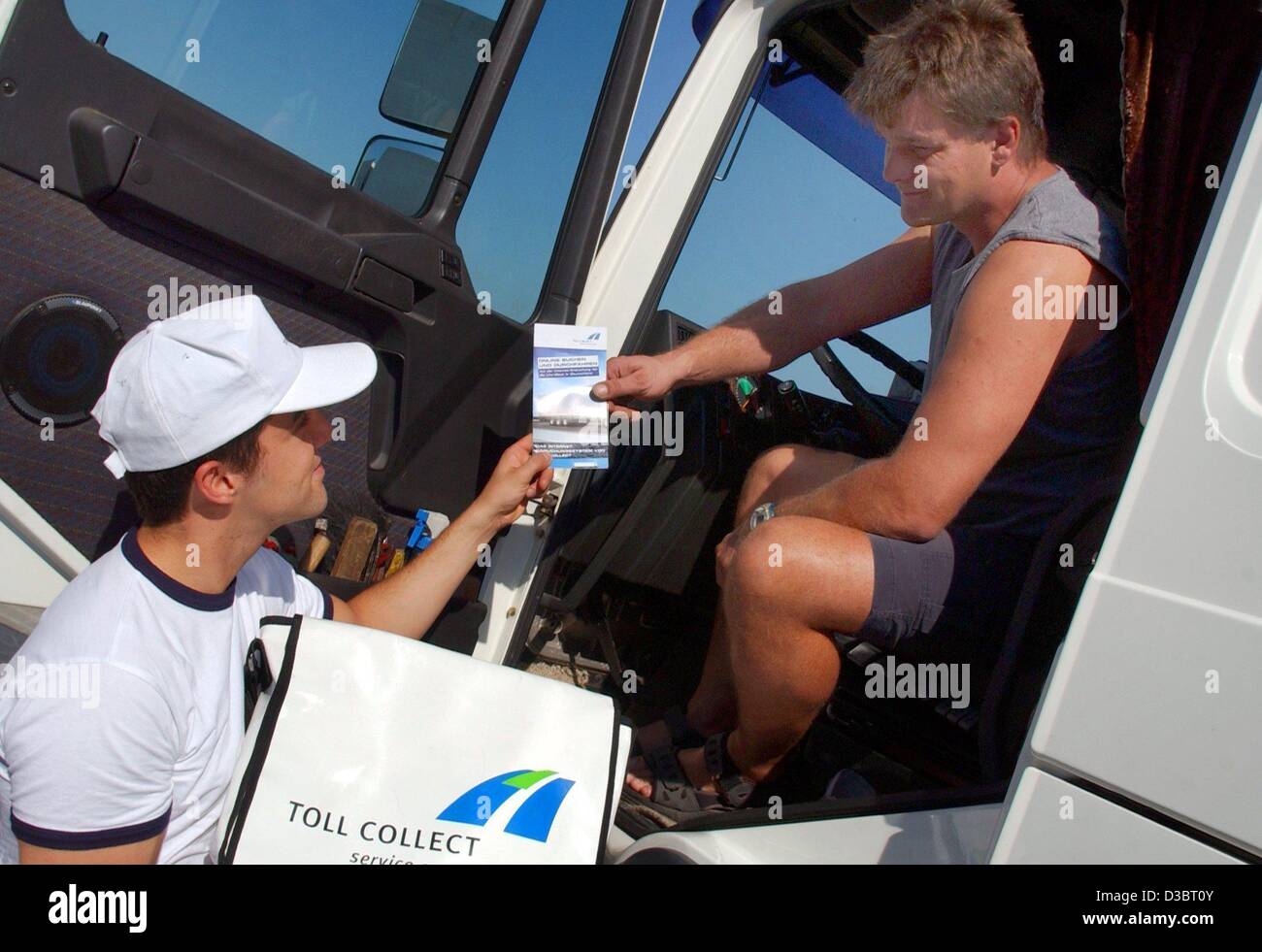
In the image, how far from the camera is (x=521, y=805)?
4.57ft

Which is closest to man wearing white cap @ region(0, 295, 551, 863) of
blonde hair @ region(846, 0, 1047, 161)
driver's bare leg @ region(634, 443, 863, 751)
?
driver's bare leg @ region(634, 443, 863, 751)

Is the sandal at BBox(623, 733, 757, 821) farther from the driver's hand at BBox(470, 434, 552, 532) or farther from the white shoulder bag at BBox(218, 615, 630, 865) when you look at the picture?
the driver's hand at BBox(470, 434, 552, 532)

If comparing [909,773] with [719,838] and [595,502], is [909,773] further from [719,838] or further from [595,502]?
[595,502]

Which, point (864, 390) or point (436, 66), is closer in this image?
point (436, 66)

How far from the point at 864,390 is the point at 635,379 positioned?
2.37ft

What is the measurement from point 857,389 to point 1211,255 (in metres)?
1.32

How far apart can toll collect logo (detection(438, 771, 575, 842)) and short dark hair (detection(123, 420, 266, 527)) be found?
630mm

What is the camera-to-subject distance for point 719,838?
1446mm

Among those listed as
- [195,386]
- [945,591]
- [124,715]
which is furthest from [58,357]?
[945,591]

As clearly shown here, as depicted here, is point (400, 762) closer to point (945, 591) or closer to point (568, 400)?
point (568, 400)

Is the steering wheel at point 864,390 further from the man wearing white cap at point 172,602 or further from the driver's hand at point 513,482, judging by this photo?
the man wearing white cap at point 172,602

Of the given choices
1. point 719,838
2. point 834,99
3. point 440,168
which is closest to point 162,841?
point 719,838

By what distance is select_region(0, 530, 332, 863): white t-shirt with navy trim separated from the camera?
1.18 meters

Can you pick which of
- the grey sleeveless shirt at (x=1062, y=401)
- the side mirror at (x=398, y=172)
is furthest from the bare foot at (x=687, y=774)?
the side mirror at (x=398, y=172)
